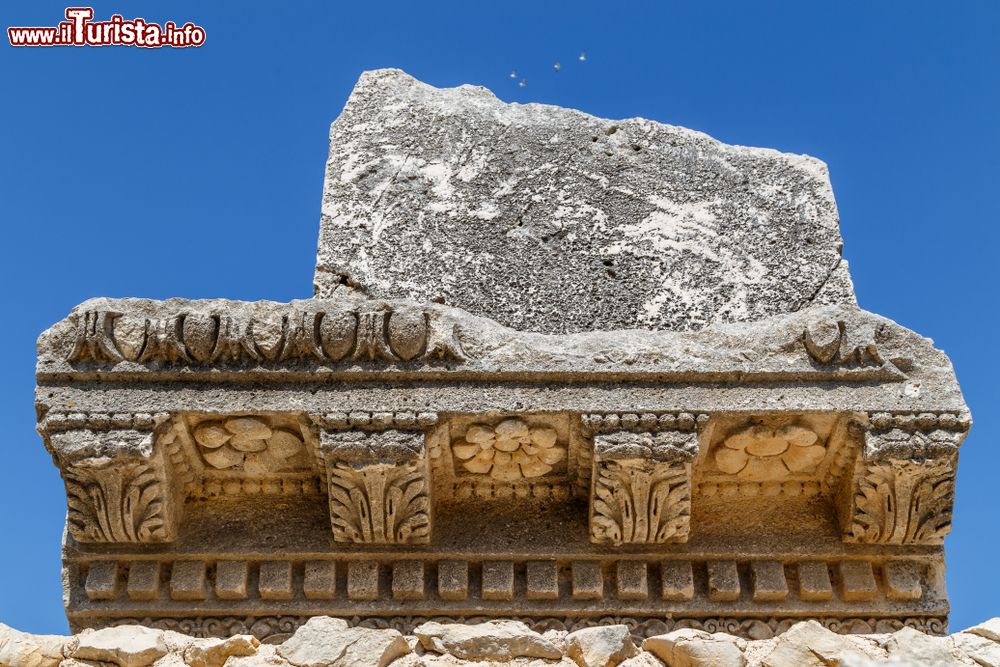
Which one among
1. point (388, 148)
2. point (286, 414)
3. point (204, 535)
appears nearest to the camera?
point (286, 414)

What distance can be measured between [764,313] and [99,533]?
233 cm

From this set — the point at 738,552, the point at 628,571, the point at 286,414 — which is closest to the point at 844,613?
the point at 738,552

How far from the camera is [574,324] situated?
434 cm

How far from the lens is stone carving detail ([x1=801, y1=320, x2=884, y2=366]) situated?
395 cm

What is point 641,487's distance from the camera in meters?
3.95

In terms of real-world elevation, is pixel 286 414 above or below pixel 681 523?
above

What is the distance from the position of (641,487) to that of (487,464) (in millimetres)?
508

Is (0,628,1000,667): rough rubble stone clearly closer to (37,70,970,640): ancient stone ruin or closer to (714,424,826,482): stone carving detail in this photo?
(37,70,970,640): ancient stone ruin

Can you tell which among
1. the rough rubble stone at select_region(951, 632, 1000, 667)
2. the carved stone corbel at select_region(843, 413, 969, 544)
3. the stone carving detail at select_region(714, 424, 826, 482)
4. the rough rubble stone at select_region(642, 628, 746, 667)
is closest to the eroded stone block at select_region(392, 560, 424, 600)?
the rough rubble stone at select_region(642, 628, 746, 667)

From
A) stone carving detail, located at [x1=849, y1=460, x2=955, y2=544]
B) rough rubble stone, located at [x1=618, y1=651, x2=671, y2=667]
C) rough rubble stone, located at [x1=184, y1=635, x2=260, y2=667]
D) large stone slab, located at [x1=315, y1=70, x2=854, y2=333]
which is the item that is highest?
large stone slab, located at [x1=315, y1=70, x2=854, y2=333]

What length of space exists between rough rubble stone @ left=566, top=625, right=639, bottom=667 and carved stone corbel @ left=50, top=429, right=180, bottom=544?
1.34 metres

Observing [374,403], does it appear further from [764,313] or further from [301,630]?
[764,313]

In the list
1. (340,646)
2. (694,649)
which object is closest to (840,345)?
(694,649)

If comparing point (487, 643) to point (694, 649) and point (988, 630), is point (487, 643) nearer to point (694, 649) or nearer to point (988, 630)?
point (694, 649)
